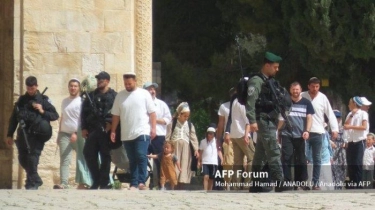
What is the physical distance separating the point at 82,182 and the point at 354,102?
4406mm

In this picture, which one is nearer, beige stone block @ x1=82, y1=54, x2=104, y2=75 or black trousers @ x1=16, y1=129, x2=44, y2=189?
Answer: black trousers @ x1=16, y1=129, x2=44, y2=189

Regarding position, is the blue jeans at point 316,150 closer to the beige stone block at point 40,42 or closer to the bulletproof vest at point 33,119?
the bulletproof vest at point 33,119

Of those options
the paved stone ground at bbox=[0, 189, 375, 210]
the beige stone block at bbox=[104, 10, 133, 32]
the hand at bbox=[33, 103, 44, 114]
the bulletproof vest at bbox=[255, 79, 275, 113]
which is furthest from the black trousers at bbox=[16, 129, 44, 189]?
the bulletproof vest at bbox=[255, 79, 275, 113]

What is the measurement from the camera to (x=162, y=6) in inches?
1280

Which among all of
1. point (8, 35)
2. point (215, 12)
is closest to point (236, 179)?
point (8, 35)

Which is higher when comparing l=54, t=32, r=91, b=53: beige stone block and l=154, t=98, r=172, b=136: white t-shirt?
l=54, t=32, r=91, b=53: beige stone block

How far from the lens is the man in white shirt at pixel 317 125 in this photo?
1870 centimetres

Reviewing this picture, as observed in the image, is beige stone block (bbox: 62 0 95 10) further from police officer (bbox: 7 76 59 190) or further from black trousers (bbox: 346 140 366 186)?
black trousers (bbox: 346 140 366 186)

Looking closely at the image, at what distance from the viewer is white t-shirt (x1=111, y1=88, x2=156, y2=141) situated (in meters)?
17.8

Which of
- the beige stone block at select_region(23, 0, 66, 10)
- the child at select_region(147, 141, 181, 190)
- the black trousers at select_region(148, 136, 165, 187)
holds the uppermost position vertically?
the beige stone block at select_region(23, 0, 66, 10)

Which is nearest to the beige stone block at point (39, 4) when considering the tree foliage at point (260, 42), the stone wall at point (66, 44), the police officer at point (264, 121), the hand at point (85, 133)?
the stone wall at point (66, 44)

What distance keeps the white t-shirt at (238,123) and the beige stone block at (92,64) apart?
2307mm

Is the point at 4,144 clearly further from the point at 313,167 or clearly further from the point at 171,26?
the point at 171,26

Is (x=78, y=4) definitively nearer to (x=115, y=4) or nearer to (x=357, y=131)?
(x=115, y=4)
